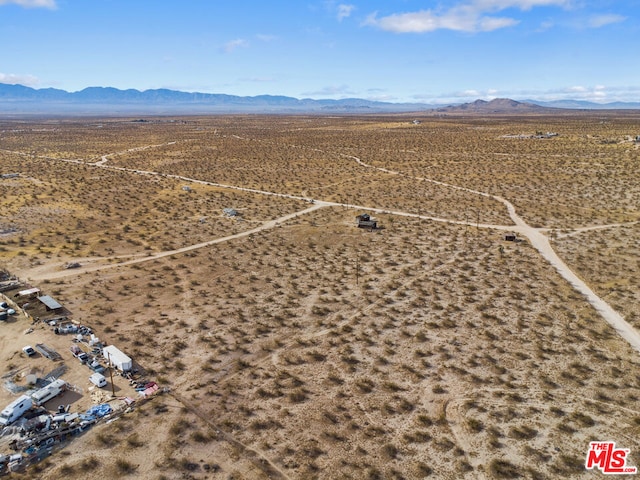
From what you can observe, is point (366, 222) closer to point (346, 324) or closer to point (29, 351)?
point (346, 324)

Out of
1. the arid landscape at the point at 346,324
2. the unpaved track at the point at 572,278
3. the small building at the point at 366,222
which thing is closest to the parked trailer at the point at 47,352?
the arid landscape at the point at 346,324

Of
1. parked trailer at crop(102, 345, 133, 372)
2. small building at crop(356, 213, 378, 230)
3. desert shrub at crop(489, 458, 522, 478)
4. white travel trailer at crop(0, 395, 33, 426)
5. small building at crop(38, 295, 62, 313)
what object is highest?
small building at crop(356, 213, 378, 230)

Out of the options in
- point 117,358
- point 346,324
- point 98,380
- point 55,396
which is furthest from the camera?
point 346,324

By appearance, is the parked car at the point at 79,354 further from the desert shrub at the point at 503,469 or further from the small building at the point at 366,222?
the small building at the point at 366,222

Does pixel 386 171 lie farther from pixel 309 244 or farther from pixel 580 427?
pixel 580 427

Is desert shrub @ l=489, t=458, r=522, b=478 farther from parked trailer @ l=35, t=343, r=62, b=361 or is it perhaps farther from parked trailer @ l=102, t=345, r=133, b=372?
parked trailer @ l=35, t=343, r=62, b=361

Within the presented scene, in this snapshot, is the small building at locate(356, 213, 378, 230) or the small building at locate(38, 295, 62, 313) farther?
the small building at locate(356, 213, 378, 230)

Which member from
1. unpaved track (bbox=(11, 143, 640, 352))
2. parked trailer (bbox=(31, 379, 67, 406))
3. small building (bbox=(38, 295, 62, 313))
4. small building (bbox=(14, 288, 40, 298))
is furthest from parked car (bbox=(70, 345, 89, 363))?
unpaved track (bbox=(11, 143, 640, 352))

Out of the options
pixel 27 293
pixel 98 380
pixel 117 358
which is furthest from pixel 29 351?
pixel 27 293
